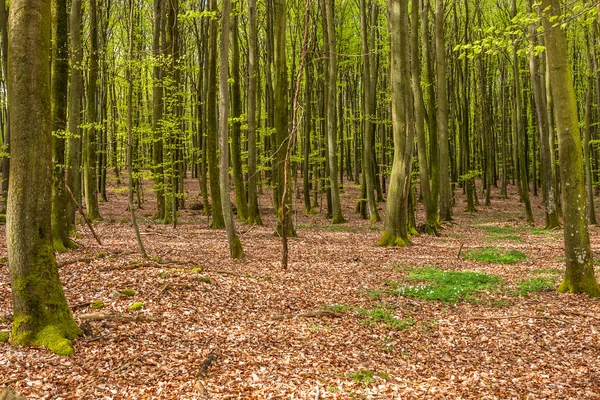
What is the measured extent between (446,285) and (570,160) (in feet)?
10.5

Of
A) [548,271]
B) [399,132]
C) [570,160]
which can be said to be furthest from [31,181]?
[399,132]

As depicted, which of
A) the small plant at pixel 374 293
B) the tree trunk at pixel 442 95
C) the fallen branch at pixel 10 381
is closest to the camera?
the fallen branch at pixel 10 381

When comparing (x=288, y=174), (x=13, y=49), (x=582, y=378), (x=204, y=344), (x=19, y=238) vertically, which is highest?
(x=13, y=49)

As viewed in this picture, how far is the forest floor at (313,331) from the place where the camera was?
454 cm

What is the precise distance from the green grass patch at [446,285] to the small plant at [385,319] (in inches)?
47.1

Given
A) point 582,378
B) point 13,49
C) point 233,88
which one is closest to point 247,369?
point 582,378

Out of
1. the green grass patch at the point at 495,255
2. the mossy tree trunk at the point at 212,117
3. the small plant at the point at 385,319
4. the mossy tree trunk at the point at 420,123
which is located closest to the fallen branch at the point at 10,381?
the small plant at the point at 385,319

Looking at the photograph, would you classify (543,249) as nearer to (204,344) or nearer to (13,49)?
(204,344)

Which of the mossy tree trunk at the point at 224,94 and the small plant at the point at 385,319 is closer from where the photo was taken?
the small plant at the point at 385,319

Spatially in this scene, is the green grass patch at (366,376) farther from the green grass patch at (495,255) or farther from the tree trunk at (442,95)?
the tree trunk at (442,95)

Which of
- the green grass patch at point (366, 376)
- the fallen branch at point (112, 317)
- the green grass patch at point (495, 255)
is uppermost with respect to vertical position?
the fallen branch at point (112, 317)

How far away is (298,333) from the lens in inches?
244

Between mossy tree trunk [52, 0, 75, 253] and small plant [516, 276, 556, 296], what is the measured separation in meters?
9.91

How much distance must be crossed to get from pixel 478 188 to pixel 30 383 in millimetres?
38074
